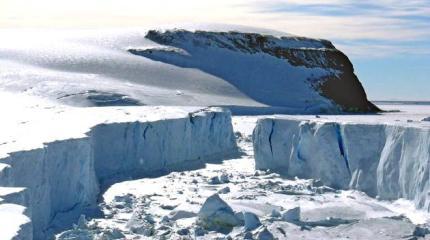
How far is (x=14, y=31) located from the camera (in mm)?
49281

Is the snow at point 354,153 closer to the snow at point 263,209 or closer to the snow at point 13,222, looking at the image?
the snow at point 263,209

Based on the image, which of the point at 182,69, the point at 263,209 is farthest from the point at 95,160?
the point at 182,69

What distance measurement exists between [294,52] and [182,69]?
9.03 meters

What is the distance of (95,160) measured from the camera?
51.4ft

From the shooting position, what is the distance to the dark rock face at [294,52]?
4600 centimetres

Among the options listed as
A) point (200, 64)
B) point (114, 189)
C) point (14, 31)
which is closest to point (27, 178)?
point (114, 189)

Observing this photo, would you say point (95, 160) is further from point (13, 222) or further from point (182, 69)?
point (182, 69)

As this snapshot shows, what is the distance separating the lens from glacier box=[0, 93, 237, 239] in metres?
9.71

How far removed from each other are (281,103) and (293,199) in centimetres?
2787

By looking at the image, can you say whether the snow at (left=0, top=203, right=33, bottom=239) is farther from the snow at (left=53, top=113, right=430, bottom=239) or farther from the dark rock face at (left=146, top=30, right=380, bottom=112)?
the dark rock face at (left=146, top=30, right=380, bottom=112)

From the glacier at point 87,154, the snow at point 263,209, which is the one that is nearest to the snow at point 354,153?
the snow at point 263,209

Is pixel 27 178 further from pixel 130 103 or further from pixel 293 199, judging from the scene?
pixel 130 103

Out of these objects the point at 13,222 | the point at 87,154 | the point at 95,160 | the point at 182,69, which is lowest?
the point at 95,160

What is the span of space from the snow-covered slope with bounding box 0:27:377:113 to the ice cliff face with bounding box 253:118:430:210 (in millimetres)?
14559
